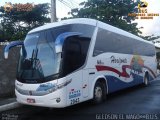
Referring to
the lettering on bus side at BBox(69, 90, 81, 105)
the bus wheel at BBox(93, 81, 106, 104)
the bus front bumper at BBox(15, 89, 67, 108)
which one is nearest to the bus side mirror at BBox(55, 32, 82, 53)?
the bus front bumper at BBox(15, 89, 67, 108)

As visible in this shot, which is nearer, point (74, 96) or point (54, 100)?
point (54, 100)

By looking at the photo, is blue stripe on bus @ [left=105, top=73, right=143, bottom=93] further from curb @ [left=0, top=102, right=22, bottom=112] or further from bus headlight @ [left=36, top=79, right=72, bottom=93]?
curb @ [left=0, top=102, right=22, bottom=112]

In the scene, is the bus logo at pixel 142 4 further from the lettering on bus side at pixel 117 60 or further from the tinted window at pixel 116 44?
the lettering on bus side at pixel 117 60

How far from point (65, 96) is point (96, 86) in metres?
2.37

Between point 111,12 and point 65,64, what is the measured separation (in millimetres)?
22560

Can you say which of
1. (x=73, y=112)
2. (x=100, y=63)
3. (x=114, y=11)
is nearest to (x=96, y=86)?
(x=100, y=63)

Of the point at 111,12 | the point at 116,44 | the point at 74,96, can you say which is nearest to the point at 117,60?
the point at 116,44

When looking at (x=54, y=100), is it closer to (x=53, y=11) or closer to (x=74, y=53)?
(x=74, y=53)

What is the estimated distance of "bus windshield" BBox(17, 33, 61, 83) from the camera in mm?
9008

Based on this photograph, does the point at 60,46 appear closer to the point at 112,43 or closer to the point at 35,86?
the point at 35,86

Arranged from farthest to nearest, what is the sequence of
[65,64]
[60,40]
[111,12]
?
[111,12] < [65,64] < [60,40]

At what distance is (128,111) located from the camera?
9.59 meters

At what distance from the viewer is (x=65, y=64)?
902 cm

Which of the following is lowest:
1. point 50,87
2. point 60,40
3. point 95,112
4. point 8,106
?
point 95,112
